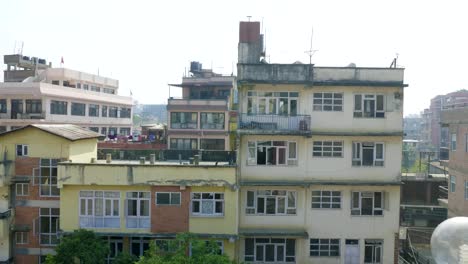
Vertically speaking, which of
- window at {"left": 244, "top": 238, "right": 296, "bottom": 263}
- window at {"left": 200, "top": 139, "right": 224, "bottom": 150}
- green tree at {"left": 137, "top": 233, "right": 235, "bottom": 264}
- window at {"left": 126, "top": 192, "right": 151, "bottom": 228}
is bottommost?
window at {"left": 244, "top": 238, "right": 296, "bottom": 263}

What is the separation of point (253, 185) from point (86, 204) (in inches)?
293

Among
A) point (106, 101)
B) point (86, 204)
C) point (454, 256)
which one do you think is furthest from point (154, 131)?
point (454, 256)

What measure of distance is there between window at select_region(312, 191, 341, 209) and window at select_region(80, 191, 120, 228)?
8.97 m

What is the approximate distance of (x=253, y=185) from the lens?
20547mm

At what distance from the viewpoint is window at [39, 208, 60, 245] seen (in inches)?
813

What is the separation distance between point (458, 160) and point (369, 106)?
24.1 feet

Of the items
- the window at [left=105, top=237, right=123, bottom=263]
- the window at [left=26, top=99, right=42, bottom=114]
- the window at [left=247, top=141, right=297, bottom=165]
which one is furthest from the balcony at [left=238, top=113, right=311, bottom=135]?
the window at [left=26, top=99, right=42, bottom=114]

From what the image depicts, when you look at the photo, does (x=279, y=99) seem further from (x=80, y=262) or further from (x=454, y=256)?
(x=454, y=256)

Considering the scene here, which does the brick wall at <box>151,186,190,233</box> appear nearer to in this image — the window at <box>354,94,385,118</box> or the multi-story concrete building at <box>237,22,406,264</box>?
the multi-story concrete building at <box>237,22,406,264</box>

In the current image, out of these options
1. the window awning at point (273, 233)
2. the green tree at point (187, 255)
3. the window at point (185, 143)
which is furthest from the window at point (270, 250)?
the window at point (185, 143)

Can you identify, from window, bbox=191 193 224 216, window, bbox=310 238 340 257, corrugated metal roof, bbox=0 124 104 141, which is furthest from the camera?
window, bbox=310 238 340 257

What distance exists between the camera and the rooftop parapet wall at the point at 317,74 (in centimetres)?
2039

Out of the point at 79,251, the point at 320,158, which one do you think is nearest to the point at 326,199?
the point at 320,158

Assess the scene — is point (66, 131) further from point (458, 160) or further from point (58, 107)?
point (458, 160)
